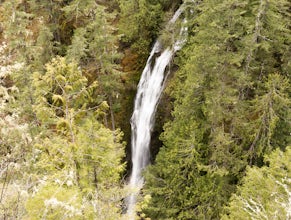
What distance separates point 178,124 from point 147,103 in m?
5.26

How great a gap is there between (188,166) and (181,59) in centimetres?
642

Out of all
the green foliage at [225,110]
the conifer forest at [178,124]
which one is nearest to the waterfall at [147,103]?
the conifer forest at [178,124]

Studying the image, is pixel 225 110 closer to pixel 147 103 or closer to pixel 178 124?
pixel 178 124

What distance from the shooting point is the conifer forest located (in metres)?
10.6

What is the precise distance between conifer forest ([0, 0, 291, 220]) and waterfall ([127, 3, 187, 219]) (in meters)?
0.07

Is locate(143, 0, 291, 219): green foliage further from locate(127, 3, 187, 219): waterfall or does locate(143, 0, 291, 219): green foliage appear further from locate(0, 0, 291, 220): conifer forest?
locate(127, 3, 187, 219): waterfall

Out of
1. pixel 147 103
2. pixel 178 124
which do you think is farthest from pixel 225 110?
pixel 147 103

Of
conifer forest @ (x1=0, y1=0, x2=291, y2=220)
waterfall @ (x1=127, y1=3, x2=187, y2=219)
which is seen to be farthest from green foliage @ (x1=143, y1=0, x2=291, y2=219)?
waterfall @ (x1=127, y1=3, x2=187, y2=219)

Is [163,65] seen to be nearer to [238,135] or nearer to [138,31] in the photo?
[138,31]

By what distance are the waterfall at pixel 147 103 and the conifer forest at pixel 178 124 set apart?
0.25ft

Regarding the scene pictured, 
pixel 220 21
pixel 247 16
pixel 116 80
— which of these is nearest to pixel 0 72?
pixel 220 21

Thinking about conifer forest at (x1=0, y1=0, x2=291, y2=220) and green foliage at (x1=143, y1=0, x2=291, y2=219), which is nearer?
conifer forest at (x1=0, y1=0, x2=291, y2=220)

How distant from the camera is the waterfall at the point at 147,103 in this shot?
20.1 meters

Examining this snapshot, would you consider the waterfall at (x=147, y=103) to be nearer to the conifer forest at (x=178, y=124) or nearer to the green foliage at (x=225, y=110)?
the conifer forest at (x=178, y=124)
